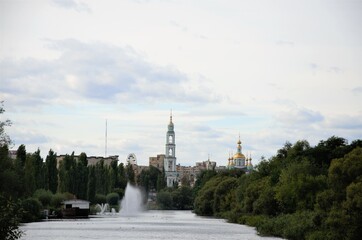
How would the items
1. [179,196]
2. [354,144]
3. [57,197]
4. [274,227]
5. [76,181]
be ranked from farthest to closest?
1. [179,196]
2. [76,181]
3. [57,197]
4. [354,144]
5. [274,227]

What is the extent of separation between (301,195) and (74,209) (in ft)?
166

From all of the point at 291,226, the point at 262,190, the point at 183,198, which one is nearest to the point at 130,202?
the point at 183,198

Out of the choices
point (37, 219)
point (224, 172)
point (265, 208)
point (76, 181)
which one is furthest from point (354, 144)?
point (224, 172)

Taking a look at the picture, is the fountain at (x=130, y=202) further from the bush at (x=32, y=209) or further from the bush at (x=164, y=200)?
the bush at (x=32, y=209)

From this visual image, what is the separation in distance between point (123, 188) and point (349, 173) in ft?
386

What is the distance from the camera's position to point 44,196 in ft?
374

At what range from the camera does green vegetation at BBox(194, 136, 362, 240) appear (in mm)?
53031

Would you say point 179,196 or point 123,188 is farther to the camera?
point 179,196

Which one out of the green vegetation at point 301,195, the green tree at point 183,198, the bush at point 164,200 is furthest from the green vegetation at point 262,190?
the green tree at point 183,198

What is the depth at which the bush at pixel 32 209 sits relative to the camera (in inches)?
3730

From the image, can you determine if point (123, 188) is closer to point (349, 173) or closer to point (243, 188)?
point (243, 188)

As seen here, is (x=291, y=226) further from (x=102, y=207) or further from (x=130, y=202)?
(x=130, y=202)

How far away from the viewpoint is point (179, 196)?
19588 centimetres

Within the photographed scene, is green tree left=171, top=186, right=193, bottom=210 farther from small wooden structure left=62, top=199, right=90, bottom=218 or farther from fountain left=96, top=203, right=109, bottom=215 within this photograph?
small wooden structure left=62, top=199, right=90, bottom=218
